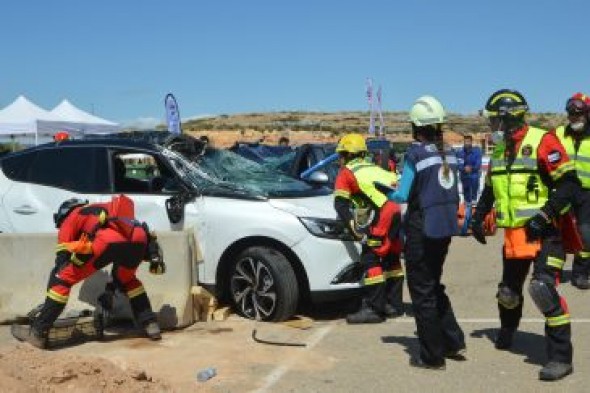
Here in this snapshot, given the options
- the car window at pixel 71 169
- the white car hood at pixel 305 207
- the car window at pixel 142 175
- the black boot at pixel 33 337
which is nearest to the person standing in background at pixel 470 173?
the white car hood at pixel 305 207

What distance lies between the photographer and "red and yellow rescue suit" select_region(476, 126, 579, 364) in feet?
17.8

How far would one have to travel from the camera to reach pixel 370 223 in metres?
7.36

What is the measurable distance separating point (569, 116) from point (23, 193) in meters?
5.79

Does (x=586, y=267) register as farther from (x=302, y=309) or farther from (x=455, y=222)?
(x=455, y=222)

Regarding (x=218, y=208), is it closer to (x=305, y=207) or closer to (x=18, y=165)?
(x=305, y=207)

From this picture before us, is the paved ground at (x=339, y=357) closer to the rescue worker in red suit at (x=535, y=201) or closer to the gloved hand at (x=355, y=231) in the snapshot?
the rescue worker in red suit at (x=535, y=201)

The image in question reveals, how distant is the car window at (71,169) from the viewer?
7742 millimetres

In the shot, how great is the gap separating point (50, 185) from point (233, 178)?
6.05 ft

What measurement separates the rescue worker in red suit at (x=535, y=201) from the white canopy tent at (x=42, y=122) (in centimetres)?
2021

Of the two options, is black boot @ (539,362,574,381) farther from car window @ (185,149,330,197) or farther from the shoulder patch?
car window @ (185,149,330,197)

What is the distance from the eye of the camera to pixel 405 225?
5812mm

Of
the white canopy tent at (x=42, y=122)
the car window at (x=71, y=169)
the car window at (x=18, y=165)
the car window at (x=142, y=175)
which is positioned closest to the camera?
the car window at (x=142, y=175)

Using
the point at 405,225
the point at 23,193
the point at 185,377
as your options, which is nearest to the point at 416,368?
the point at 405,225

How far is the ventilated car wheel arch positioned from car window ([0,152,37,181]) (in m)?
2.45
